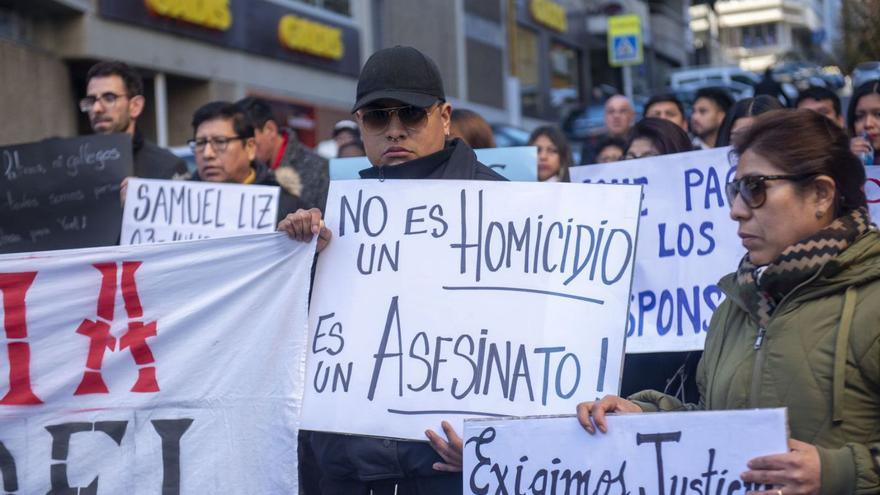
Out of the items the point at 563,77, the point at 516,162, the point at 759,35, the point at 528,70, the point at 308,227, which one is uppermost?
the point at 759,35

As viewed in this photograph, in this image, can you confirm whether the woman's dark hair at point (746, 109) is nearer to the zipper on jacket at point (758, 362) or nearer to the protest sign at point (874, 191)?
the protest sign at point (874, 191)

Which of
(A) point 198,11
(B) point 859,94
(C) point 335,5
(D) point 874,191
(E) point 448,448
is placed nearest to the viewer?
(E) point 448,448

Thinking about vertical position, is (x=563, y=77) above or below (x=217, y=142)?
above

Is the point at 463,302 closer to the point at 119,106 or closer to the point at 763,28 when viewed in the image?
the point at 119,106

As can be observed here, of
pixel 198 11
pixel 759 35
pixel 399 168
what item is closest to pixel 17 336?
pixel 399 168

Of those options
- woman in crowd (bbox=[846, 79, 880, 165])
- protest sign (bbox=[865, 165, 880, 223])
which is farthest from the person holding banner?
woman in crowd (bbox=[846, 79, 880, 165])

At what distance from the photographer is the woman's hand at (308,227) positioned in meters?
3.69

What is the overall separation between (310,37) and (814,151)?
1916cm

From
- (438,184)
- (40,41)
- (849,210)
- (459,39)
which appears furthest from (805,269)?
(459,39)

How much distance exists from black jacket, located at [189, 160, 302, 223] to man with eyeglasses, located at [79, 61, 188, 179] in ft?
0.91

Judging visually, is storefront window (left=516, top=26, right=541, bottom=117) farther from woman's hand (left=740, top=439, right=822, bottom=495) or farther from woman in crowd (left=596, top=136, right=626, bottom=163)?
woman's hand (left=740, top=439, right=822, bottom=495)

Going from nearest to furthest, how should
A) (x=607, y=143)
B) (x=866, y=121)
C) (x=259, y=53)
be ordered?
(x=866, y=121), (x=607, y=143), (x=259, y=53)

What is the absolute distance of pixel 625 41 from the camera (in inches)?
914

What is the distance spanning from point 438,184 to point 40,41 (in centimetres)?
1253
